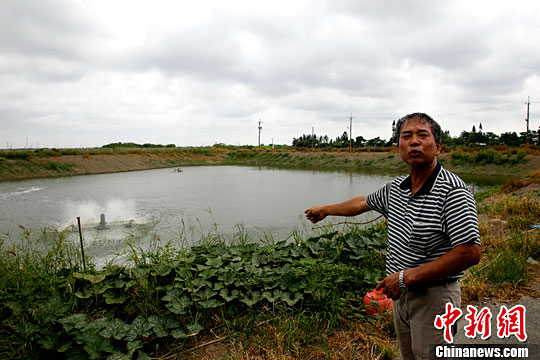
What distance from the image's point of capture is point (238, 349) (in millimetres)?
2074

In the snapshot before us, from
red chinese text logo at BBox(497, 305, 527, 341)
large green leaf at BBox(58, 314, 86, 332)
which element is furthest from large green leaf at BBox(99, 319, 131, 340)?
red chinese text logo at BBox(497, 305, 527, 341)

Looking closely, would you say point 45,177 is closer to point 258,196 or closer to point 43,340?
point 258,196

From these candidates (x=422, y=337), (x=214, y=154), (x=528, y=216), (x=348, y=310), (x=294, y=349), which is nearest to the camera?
(x=422, y=337)

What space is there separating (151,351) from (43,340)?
2.04 ft

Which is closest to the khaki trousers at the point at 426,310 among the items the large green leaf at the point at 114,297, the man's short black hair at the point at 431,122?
the man's short black hair at the point at 431,122

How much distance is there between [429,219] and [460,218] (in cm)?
11

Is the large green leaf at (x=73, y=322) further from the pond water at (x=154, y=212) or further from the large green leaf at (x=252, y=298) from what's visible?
the pond water at (x=154, y=212)

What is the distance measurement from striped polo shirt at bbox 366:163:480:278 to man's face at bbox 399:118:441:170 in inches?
2.3

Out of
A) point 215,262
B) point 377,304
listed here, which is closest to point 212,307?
point 215,262

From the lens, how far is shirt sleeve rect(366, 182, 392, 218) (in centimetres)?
155

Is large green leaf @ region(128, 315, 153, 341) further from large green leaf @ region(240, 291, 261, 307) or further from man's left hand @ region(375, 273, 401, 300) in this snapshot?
man's left hand @ region(375, 273, 401, 300)

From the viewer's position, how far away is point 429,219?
47.3 inches

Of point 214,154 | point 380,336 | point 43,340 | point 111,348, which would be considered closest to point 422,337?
point 380,336

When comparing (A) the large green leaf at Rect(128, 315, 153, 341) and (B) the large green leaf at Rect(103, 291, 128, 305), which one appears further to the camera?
(B) the large green leaf at Rect(103, 291, 128, 305)
